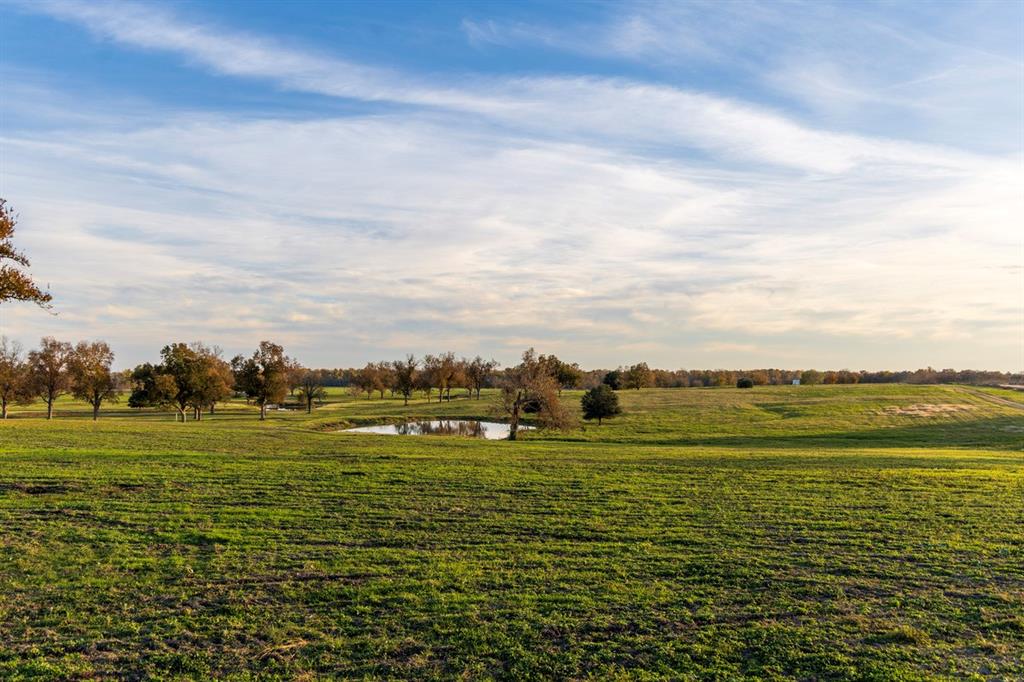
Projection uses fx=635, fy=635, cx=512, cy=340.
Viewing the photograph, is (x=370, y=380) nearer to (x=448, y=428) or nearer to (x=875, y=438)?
(x=448, y=428)

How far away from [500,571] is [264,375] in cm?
5555

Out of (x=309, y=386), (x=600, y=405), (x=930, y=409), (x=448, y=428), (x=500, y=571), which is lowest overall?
(x=448, y=428)

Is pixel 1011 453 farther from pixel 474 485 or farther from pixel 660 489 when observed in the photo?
pixel 474 485

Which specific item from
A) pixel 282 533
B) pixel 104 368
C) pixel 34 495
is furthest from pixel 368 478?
pixel 104 368

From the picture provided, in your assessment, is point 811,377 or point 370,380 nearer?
point 370,380

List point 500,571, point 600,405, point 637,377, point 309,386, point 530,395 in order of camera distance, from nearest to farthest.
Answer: point 500,571 < point 530,395 < point 600,405 < point 309,386 < point 637,377

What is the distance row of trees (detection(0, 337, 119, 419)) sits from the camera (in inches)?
2363

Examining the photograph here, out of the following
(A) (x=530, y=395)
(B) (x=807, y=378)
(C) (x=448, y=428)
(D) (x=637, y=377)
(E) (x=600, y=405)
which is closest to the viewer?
(A) (x=530, y=395)

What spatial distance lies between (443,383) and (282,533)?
75044 millimetres

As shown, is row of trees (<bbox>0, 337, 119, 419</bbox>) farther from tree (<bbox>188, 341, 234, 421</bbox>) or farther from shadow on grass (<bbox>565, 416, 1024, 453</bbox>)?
shadow on grass (<bbox>565, 416, 1024, 453</bbox>)

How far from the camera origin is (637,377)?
10850 cm

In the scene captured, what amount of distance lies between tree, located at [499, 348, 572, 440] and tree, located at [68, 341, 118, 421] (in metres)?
41.5

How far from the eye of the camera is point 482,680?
7.30m

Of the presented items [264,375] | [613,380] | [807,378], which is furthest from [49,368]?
[807,378]
